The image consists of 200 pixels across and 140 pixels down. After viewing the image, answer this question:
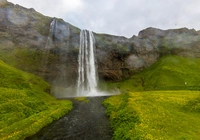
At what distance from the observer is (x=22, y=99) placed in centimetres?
3881

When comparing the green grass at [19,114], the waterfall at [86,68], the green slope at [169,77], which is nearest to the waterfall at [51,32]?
the waterfall at [86,68]

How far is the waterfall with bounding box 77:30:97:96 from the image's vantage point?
343ft

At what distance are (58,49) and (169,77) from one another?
73482mm

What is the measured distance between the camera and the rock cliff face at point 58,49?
336ft

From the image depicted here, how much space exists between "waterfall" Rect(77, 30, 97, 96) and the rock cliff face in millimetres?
4051

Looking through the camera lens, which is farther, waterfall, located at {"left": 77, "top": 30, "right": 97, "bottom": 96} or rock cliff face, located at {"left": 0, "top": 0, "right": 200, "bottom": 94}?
waterfall, located at {"left": 77, "top": 30, "right": 97, "bottom": 96}

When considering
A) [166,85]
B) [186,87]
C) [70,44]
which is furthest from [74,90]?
[186,87]

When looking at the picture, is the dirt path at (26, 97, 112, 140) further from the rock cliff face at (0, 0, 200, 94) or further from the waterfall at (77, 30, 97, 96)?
the rock cliff face at (0, 0, 200, 94)

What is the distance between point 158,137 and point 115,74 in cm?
10890

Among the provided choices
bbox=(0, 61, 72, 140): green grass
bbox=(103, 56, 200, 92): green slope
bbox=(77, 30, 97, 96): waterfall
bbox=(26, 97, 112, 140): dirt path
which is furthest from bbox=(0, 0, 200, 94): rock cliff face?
bbox=(26, 97, 112, 140): dirt path

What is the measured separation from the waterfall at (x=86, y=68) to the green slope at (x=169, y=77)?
1721cm

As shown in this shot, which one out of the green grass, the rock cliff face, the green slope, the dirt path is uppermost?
the rock cliff face

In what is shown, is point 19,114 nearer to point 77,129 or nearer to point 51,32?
point 77,129

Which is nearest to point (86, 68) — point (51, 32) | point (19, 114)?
point (51, 32)
